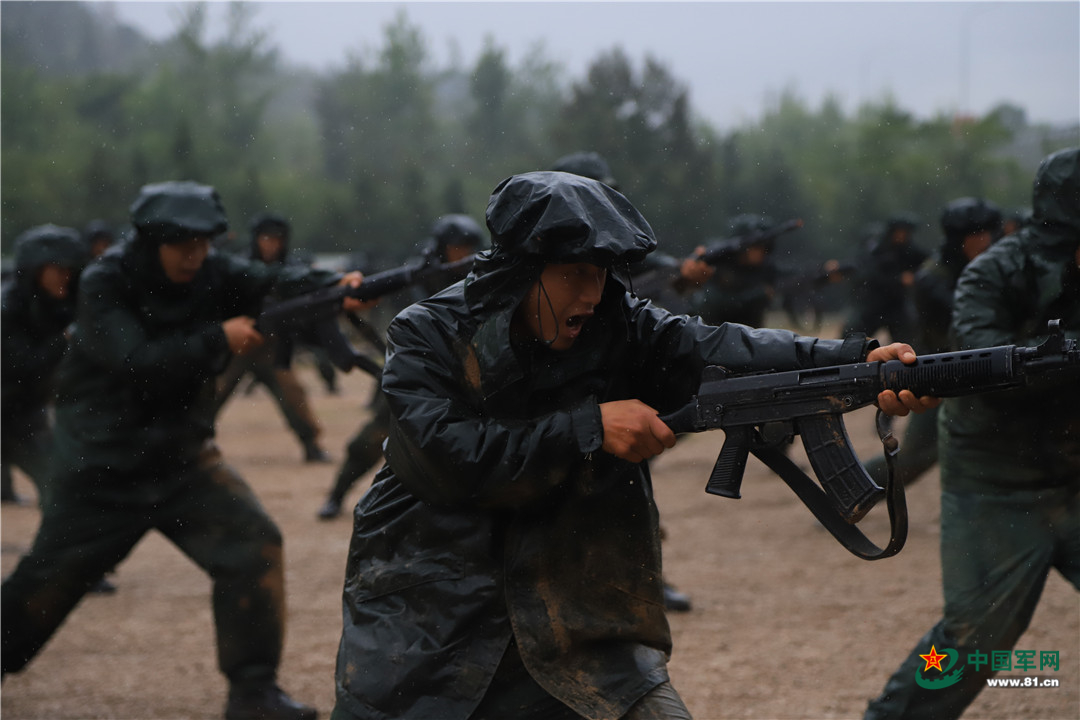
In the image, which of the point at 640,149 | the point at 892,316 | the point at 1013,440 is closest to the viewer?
the point at 1013,440

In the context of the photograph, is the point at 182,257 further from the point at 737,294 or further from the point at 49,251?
the point at 737,294

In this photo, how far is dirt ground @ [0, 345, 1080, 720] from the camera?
4.72 meters

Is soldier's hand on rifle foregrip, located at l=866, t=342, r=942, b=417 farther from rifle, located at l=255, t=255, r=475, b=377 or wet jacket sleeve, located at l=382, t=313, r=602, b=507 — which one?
rifle, located at l=255, t=255, r=475, b=377

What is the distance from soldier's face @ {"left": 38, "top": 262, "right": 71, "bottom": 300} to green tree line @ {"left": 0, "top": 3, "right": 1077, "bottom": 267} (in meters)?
11.4

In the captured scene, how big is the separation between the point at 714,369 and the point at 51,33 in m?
31.4

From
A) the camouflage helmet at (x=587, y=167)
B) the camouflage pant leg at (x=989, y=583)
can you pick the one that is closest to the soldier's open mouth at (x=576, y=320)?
the camouflage pant leg at (x=989, y=583)

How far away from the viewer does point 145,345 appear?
431cm

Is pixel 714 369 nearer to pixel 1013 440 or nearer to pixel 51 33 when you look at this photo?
pixel 1013 440

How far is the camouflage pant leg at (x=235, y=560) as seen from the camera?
435 centimetres

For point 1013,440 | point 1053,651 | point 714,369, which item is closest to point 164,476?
point 714,369

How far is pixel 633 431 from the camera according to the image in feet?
7.78

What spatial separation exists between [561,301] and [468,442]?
1.19 ft

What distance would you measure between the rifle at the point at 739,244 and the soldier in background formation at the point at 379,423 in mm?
1521

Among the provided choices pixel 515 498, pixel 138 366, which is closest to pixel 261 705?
pixel 138 366
